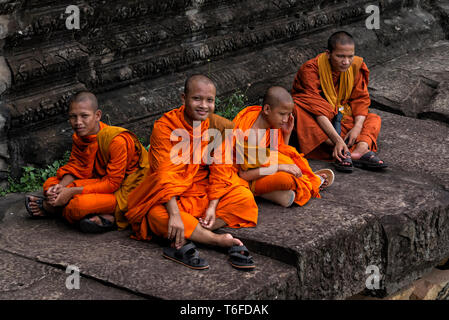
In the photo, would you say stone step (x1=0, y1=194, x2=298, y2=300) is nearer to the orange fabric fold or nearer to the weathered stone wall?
the orange fabric fold

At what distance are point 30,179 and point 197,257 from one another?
60.7 inches

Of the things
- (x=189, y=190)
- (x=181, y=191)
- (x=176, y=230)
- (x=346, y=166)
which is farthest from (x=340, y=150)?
(x=176, y=230)

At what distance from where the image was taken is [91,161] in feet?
12.5

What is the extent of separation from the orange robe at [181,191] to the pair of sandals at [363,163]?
1037 millimetres

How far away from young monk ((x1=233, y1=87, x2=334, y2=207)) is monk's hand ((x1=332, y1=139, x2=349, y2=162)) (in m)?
0.49

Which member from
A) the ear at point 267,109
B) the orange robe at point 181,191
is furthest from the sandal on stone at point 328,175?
the orange robe at point 181,191

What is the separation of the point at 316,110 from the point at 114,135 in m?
1.51

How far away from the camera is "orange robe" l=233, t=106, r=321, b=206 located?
373cm

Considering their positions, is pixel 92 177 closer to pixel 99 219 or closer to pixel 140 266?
pixel 99 219

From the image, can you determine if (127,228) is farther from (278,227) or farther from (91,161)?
(278,227)

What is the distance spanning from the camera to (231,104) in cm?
522

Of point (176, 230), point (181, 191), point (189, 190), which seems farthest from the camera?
point (189, 190)

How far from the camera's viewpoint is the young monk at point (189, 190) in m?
3.36
